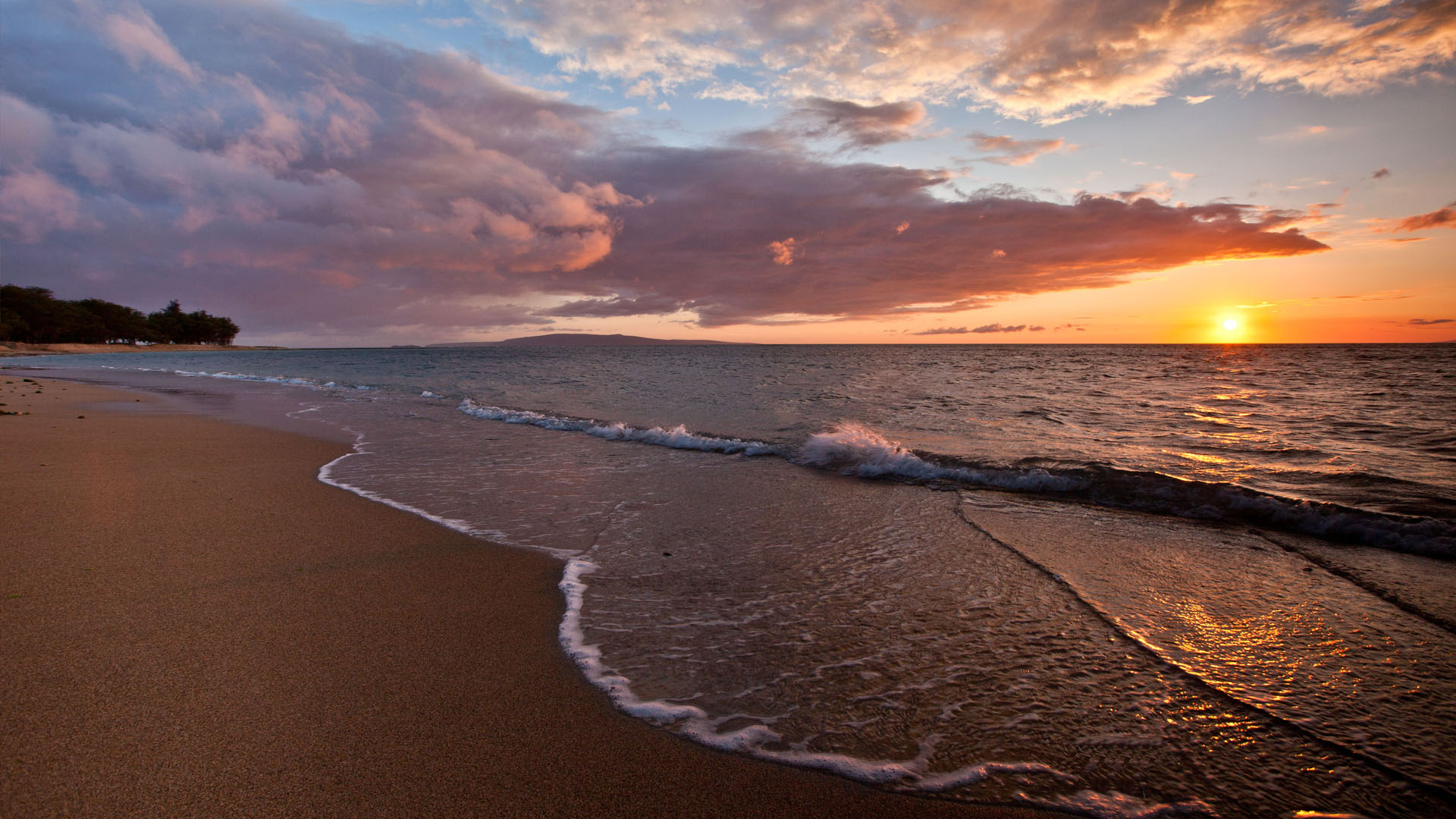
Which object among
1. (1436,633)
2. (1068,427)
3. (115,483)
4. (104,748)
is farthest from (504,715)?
(1068,427)

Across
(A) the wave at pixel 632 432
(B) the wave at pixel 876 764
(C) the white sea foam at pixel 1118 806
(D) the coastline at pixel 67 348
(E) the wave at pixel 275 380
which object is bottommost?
(C) the white sea foam at pixel 1118 806

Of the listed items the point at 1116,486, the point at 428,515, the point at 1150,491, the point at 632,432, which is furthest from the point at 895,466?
the point at 428,515

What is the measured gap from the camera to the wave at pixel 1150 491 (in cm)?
669

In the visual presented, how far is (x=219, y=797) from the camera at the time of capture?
8.00 ft

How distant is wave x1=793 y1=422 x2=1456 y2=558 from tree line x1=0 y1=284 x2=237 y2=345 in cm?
12504

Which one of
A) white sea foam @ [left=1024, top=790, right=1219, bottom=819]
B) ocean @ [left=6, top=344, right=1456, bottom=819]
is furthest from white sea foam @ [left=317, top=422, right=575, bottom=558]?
white sea foam @ [left=1024, top=790, right=1219, bottom=819]

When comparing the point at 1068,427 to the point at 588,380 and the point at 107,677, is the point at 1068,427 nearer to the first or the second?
the point at 107,677

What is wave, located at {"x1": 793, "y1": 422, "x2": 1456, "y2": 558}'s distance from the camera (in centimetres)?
669

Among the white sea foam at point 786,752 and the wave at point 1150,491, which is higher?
the wave at point 1150,491

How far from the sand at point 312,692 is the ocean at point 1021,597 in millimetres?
370

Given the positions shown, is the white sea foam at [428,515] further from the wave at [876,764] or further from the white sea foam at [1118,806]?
the white sea foam at [1118,806]

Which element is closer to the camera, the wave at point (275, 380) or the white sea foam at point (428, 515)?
the white sea foam at point (428, 515)

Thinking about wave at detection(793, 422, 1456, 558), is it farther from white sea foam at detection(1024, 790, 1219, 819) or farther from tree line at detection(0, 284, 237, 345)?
tree line at detection(0, 284, 237, 345)

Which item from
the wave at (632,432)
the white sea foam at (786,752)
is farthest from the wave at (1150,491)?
the white sea foam at (786,752)
